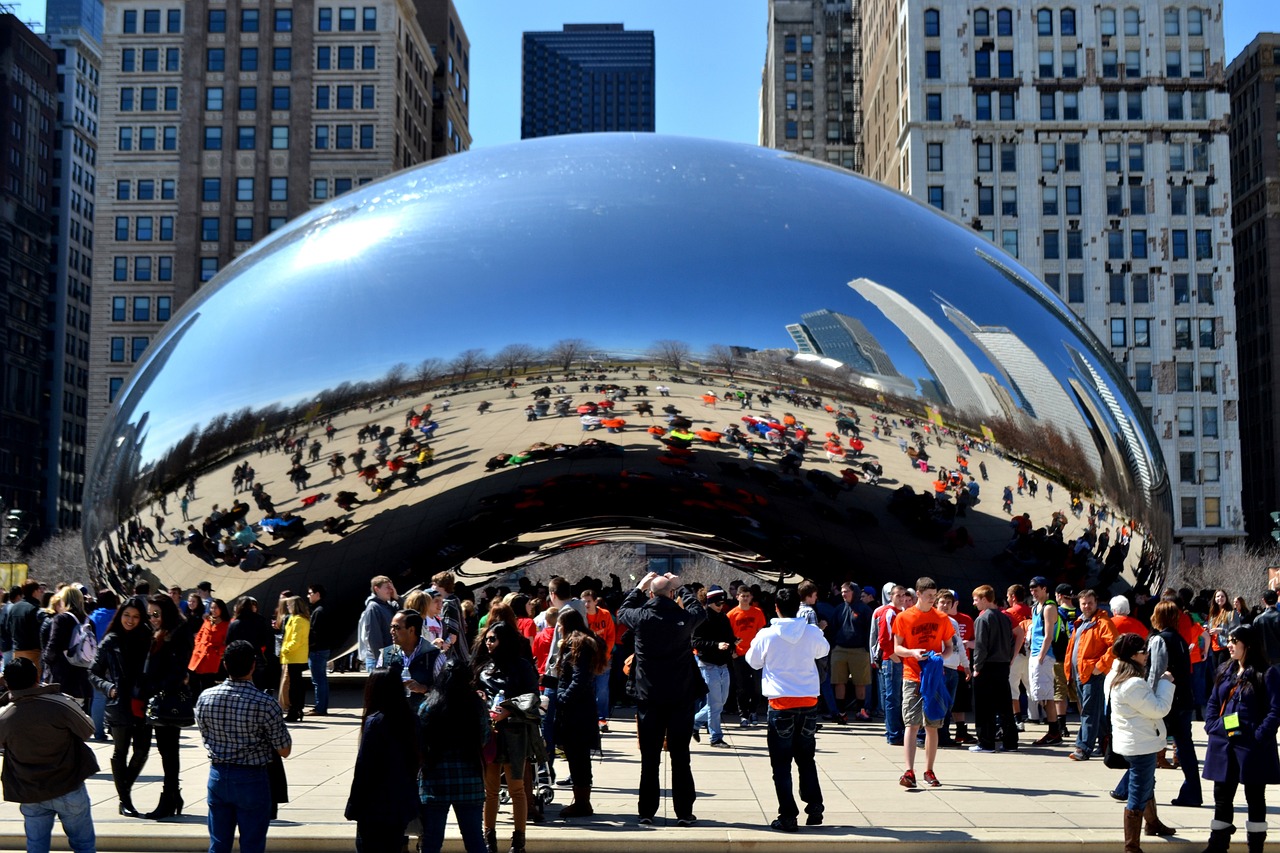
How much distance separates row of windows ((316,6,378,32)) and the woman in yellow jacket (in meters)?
67.1

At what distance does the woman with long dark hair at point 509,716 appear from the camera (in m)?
7.09

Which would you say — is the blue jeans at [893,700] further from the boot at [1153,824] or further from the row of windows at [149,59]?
the row of windows at [149,59]

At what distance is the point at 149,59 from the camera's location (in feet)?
245

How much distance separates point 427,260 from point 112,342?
67.3 metres

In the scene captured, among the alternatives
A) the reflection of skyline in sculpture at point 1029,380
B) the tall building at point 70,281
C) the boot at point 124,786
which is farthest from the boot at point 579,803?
the tall building at point 70,281

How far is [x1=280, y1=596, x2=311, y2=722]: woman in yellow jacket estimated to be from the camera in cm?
1236

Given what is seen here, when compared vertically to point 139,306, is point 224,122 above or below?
above

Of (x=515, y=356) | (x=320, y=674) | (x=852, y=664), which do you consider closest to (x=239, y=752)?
(x=515, y=356)

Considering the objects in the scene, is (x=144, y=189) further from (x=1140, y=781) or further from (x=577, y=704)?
(x=1140, y=781)

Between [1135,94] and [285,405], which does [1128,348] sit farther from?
[285,405]

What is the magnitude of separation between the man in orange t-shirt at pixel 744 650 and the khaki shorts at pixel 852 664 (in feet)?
2.64

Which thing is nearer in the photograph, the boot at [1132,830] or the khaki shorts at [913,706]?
the boot at [1132,830]

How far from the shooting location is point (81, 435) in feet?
351

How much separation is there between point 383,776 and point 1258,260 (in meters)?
93.2
